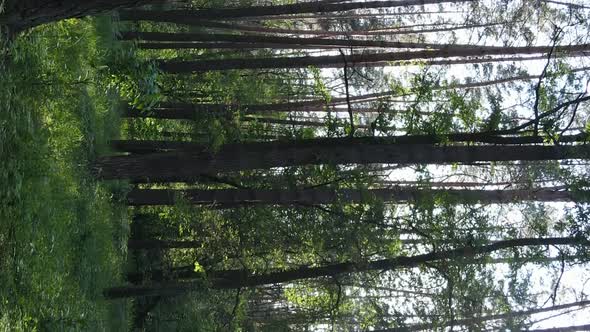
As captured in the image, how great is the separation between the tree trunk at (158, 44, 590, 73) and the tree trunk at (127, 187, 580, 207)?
99.2 inches

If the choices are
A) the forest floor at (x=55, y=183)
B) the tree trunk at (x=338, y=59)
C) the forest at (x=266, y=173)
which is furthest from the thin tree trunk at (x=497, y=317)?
the forest floor at (x=55, y=183)

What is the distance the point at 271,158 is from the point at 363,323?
26.7ft

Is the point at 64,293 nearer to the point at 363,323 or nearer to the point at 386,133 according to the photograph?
the point at 386,133

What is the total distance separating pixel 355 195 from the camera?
40.4ft

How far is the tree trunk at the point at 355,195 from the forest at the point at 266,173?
0.04 meters

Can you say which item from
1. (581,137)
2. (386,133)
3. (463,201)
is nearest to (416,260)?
(463,201)

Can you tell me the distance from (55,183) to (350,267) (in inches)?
212

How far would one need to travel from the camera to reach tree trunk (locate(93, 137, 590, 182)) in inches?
367

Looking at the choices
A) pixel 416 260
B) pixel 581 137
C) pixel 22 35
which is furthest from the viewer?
pixel 416 260

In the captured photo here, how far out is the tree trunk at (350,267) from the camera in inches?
429

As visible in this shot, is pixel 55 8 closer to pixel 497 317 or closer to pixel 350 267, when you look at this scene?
pixel 350 267

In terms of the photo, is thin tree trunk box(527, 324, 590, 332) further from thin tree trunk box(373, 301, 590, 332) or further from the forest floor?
the forest floor

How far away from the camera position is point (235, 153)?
380 inches

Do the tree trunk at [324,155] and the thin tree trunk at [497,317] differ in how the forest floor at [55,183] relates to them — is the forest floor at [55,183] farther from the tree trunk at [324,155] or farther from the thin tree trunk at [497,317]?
the thin tree trunk at [497,317]
